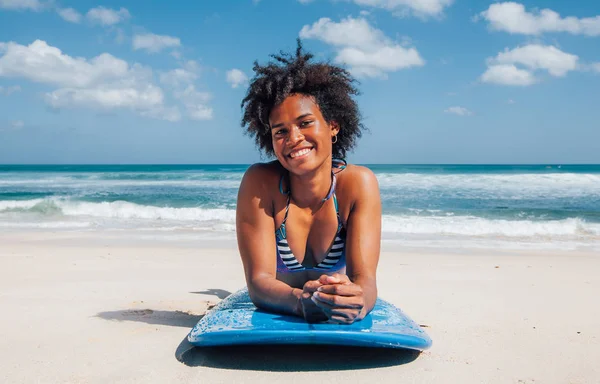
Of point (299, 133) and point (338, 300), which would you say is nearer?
point (338, 300)

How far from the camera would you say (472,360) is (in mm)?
3232

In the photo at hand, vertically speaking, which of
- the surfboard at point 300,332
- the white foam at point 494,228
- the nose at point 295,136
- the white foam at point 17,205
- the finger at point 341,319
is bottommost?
the white foam at point 17,205

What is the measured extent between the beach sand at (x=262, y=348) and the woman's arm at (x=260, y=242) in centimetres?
34

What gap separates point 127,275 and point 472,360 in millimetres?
4472

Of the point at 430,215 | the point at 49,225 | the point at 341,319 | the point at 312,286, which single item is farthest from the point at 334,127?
the point at 430,215

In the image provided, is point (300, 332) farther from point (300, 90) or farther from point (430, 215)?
point (430, 215)

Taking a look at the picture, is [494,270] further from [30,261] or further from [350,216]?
[30,261]

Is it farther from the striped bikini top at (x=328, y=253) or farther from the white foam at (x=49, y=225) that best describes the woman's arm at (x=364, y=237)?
the white foam at (x=49, y=225)

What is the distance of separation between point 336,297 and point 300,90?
143 centimetres

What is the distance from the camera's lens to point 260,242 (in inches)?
137

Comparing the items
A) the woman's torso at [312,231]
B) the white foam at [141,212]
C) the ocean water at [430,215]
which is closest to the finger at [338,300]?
the woman's torso at [312,231]

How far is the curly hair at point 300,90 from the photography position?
3.45m

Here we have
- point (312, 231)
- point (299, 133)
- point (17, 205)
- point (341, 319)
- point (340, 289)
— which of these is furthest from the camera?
point (17, 205)

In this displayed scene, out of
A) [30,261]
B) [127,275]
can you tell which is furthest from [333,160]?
[30,261]
